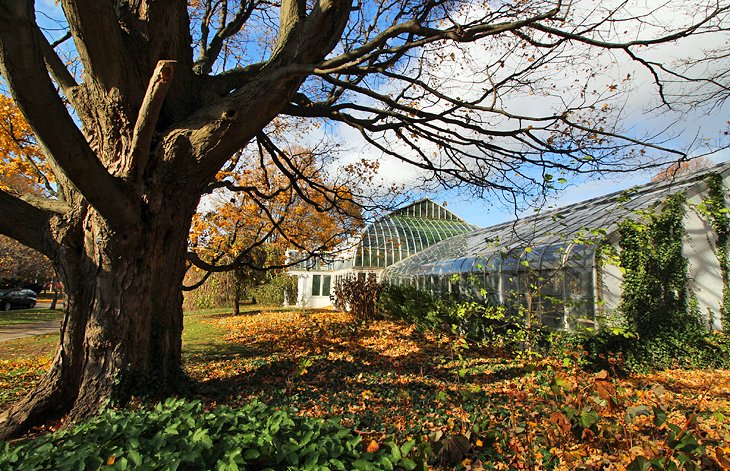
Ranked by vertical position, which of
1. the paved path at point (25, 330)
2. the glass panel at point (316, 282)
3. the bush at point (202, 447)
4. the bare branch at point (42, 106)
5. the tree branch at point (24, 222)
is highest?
the bare branch at point (42, 106)

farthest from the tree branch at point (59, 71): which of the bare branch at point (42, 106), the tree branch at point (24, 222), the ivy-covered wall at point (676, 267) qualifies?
the ivy-covered wall at point (676, 267)

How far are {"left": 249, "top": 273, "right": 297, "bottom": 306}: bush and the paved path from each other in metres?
12.0

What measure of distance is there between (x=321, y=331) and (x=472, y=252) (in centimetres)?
572

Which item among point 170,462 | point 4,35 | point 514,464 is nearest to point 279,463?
point 170,462

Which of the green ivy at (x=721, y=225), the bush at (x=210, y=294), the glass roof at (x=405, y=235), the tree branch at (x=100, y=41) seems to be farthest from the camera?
the glass roof at (x=405, y=235)

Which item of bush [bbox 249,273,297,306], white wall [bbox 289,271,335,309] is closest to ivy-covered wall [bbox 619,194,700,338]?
white wall [bbox 289,271,335,309]

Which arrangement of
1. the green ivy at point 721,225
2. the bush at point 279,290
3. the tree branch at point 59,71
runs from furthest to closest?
the bush at point 279,290 < the green ivy at point 721,225 < the tree branch at point 59,71

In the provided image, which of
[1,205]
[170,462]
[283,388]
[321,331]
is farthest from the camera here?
[321,331]

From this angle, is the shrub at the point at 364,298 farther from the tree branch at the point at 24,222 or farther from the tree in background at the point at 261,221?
the tree branch at the point at 24,222

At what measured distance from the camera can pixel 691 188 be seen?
8.30 m

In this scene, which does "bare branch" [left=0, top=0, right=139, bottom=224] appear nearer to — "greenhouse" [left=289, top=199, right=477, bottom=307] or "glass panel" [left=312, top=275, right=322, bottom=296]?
"greenhouse" [left=289, top=199, right=477, bottom=307]

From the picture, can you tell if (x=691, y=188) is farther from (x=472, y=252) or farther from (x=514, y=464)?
(x=514, y=464)

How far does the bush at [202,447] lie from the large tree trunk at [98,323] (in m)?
1.36

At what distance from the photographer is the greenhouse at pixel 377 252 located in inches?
896
